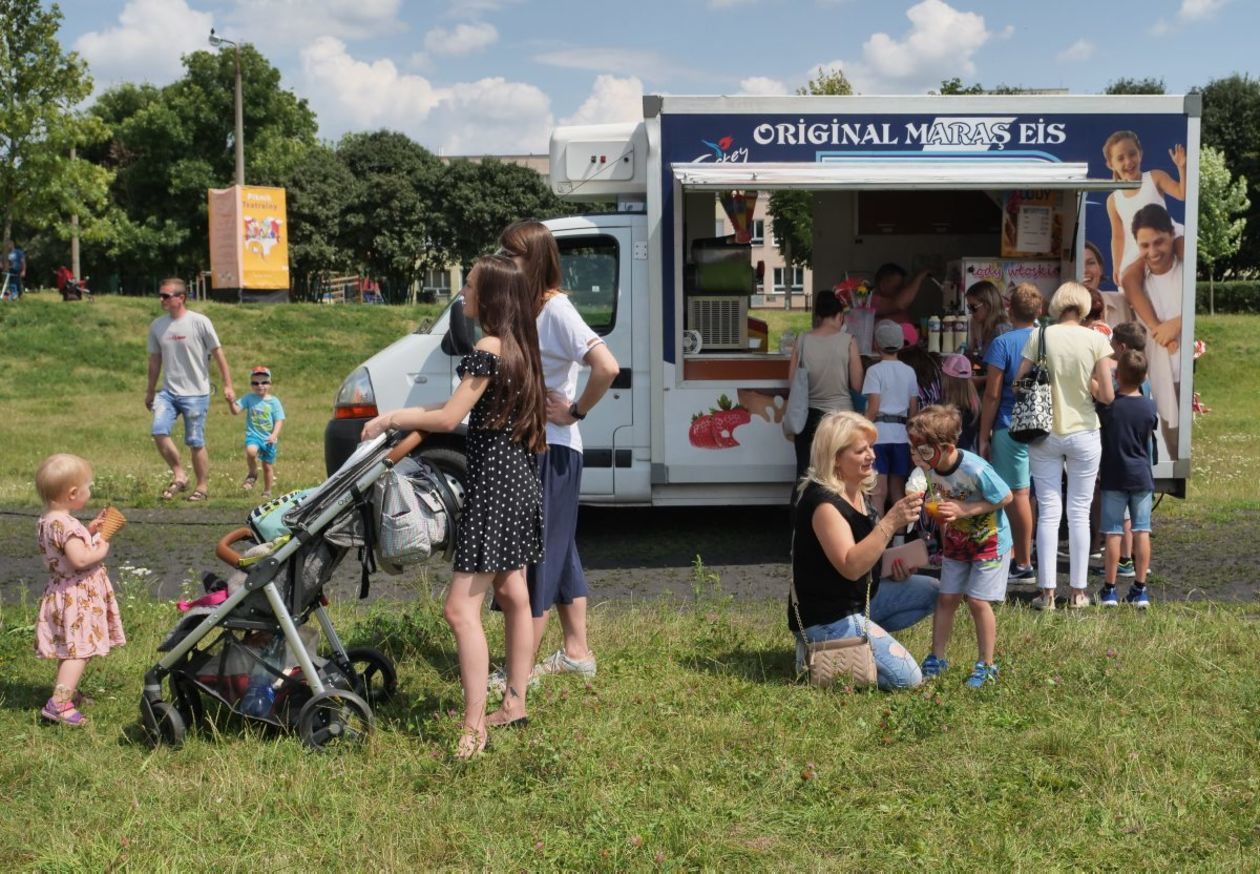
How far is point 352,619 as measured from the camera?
6.48 metres

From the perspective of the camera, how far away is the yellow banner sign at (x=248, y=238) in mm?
31297

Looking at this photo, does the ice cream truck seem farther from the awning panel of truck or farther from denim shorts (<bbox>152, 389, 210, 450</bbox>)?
denim shorts (<bbox>152, 389, 210, 450</bbox>)

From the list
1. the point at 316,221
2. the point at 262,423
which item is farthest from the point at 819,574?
the point at 316,221

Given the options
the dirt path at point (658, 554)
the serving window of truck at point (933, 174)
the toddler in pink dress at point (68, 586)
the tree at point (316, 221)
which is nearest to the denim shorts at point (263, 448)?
the dirt path at point (658, 554)

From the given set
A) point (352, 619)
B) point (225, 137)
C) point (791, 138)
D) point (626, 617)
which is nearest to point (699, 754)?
point (626, 617)

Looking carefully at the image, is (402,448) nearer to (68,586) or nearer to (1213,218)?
(68,586)

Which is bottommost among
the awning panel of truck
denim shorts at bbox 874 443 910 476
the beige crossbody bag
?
the beige crossbody bag

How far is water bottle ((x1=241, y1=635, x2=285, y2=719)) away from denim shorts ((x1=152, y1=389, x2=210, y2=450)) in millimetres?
6605

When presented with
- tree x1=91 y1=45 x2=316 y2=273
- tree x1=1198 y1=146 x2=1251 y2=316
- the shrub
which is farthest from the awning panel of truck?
tree x1=91 y1=45 x2=316 y2=273

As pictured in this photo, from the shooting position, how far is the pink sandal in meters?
5.04

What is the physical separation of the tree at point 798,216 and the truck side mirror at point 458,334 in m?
Result: 2.32

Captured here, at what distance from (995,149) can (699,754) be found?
18.2 ft

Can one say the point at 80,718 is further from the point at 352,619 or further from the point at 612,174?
the point at 612,174

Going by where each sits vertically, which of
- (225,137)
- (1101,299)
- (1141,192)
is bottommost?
(1101,299)
